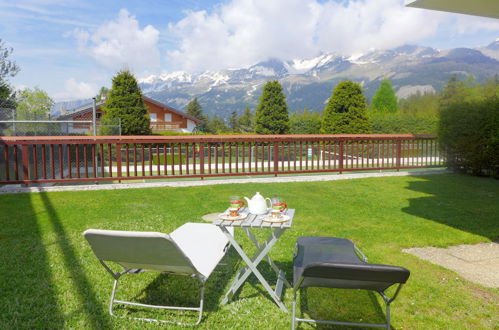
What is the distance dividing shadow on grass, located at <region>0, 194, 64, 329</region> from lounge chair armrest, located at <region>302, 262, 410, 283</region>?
→ 174 centimetres

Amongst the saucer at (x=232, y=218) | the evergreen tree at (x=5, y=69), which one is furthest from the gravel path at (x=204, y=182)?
the evergreen tree at (x=5, y=69)

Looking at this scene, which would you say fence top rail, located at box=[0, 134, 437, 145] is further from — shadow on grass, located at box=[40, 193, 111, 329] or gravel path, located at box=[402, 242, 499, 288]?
gravel path, located at box=[402, 242, 499, 288]

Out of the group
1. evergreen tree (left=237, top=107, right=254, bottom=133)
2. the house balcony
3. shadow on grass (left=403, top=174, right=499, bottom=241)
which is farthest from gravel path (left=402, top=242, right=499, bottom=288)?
evergreen tree (left=237, top=107, right=254, bottom=133)

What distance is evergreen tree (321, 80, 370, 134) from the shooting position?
17.6 metres

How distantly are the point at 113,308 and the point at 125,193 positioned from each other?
16.6 feet

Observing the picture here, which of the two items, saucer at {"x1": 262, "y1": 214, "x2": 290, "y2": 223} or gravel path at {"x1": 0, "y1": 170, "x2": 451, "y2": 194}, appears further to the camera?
gravel path at {"x1": 0, "y1": 170, "x2": 451, "y2": 194}

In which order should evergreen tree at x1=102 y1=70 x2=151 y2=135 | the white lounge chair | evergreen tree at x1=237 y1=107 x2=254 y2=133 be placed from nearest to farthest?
the white lounge chair < evergreen tree at x1=102 y1=70 x2=151 y2=135 < evergreen tree at x1=237 y1=107 x2=254 y2=133

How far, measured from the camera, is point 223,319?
2592 mm

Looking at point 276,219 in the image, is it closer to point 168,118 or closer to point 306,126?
point 306,126

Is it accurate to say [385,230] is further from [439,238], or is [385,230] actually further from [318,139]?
[318,139]

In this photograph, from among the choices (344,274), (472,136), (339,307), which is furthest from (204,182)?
(472,136)

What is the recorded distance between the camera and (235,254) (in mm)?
4016

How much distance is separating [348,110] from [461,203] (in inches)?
466

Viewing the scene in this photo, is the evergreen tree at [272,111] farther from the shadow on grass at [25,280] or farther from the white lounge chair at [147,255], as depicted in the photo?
the white lounge chair at [147,255]
